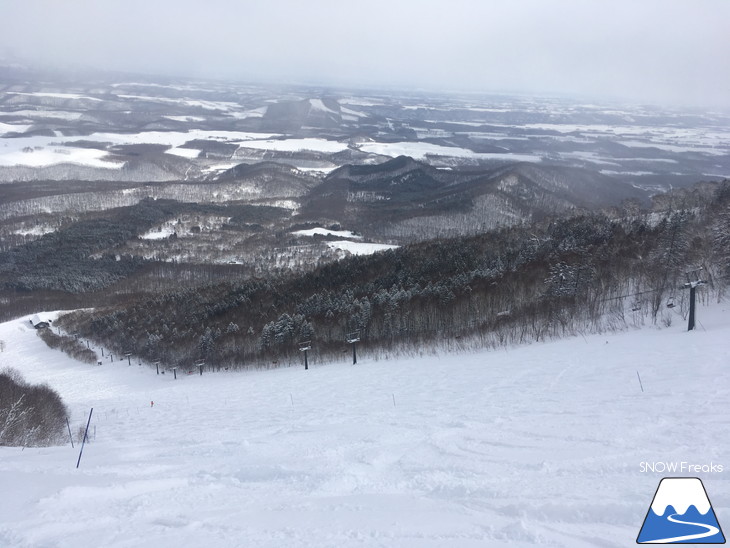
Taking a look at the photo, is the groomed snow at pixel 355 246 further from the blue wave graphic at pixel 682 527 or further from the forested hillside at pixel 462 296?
the blue wave graphic at pixel 682 527

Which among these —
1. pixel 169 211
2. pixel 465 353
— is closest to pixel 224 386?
pixel 465 353

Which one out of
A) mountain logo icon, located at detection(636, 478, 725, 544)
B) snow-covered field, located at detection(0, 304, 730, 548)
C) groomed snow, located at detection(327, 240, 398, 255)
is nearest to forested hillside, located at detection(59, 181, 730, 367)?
snow-covered field, located at detection(0, 304, 730, 548)

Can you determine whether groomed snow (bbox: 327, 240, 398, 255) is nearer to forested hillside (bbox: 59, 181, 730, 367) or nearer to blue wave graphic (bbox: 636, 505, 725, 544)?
forested hillside (bbox: 59, 181, 730, 367)

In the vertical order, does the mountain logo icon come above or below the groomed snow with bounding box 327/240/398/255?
above

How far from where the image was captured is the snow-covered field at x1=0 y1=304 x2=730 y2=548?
271 inches

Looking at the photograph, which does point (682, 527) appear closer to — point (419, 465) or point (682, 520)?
point (682, 520)

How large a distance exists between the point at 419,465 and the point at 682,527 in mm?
4236

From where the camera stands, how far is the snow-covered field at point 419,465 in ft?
22.6

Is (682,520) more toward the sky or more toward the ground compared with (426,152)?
more toward the ground

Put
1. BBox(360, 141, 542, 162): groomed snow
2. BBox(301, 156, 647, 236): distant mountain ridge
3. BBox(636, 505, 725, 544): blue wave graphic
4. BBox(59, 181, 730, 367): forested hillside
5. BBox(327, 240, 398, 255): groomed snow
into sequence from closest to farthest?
BBox(636, 505, 725, 544): blue wave graphic, BBox(59, 181, 730, 367): forested hillside, BBox(327, 240, 398, 255): groomed snow, BBox(301, 156, 647, 236): distant mountain ridge, BBox(360, 141, 542, 162): groomed snow

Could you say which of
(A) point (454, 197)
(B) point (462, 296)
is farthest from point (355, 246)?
(B) point (462, 296)

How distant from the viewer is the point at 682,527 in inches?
232

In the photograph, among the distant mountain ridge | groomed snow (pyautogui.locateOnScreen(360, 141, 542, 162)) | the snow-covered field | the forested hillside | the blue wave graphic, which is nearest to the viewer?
the blue wave graphic

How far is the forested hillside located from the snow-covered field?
644 cm
